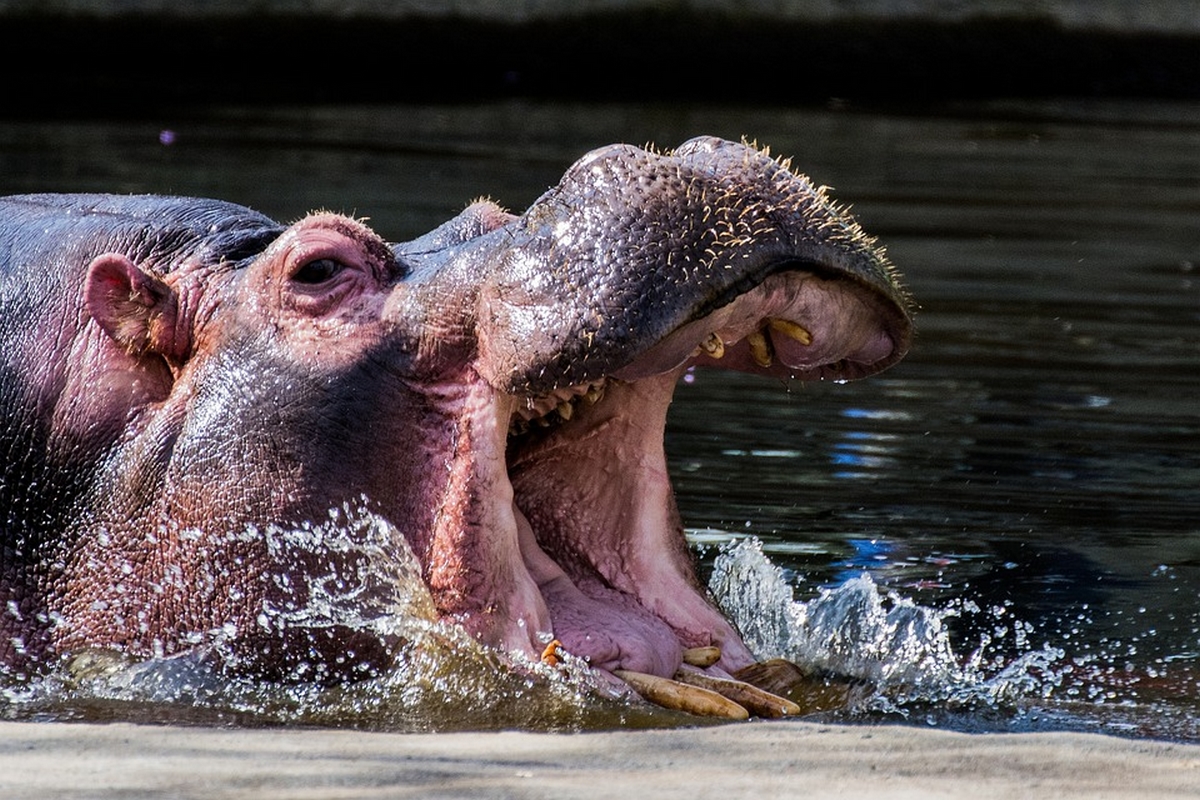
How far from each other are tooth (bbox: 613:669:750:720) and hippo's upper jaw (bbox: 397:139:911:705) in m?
0.08

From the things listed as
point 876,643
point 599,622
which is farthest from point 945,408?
point 599,622

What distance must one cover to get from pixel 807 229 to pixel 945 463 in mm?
2858

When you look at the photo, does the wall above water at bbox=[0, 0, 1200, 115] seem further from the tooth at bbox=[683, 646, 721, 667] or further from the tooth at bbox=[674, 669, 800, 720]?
the tooth at bbox=[674, 669, 800, 720]

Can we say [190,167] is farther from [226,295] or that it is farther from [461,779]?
[461,779]

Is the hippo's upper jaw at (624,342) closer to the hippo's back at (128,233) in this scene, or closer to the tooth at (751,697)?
the tooth at (751,697)

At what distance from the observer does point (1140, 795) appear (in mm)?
3031

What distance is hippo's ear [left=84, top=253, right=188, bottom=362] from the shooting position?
3961 mm

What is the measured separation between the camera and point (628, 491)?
410cm

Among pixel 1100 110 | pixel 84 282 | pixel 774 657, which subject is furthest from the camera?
pixel 1100 110

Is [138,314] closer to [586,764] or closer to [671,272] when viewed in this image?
[671,272]

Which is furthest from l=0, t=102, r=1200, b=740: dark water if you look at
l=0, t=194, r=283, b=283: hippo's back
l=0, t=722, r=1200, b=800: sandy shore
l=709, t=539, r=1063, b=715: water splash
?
l=0, t=194, r=283, b=283: hippo's back

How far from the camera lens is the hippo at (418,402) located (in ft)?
12.1

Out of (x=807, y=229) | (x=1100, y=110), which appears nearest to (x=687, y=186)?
(x=807, y=229)

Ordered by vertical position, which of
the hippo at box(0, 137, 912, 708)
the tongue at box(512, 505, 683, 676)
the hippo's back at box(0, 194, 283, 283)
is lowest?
the tongue at box(512, 505, 683, 676)
